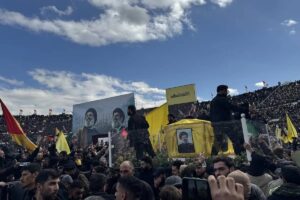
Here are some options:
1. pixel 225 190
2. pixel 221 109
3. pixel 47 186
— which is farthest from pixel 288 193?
pixel 221 109

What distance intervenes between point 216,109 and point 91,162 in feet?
11.6

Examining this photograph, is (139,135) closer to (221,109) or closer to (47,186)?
(221,109)

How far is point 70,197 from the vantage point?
14.1 ft

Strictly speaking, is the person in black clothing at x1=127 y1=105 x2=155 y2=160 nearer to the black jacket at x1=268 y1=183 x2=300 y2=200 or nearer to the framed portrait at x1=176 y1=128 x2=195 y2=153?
the framed portrait at x1=176 y1=128 x2=195 y2=153

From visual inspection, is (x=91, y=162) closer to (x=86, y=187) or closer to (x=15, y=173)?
(x=15, y=173)

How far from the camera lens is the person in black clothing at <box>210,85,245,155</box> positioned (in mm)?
6289

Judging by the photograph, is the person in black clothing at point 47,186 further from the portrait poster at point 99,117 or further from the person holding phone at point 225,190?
the portrait poster at point 99,117

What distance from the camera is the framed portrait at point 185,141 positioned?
6.79 meters

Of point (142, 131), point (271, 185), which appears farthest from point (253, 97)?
point (271, 185)

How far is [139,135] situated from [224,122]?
6.98ft

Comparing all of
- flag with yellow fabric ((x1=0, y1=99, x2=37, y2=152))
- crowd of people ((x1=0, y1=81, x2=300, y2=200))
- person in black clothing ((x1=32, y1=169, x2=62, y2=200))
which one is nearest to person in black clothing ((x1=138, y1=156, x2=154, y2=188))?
crowd of people ((x1=0, y1=81, x2=300, y2=200))

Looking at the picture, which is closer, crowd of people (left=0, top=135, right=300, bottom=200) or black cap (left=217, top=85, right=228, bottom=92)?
crowd of people (left=0, top=135, right=300, bottom=200)

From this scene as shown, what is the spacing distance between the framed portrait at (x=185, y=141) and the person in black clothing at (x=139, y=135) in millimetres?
755

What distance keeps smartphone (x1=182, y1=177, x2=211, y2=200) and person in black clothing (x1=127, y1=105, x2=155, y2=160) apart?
5518mm
